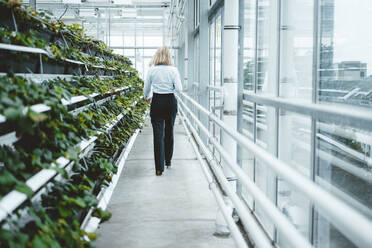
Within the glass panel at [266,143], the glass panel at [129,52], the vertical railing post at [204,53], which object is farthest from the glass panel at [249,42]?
the glass panel at [129,52]

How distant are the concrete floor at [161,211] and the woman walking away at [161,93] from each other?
1.55ft

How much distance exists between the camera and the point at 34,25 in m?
2.68

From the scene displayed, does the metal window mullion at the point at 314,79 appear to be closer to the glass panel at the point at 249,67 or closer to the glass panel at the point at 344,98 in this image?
the glass panel at the point at 344,98

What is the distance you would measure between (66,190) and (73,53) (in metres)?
1.52

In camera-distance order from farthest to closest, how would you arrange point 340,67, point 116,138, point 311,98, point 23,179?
point 116,138, point 311,98, point 340,67, point 23,179

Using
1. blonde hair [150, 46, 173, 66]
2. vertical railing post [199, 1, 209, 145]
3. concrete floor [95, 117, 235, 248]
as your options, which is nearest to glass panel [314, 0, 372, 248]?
concrete floor [95, 117, 235, 248]

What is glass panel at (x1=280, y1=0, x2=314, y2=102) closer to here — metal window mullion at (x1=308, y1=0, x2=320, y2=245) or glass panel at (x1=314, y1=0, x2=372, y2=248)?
metal window mullion at (x1=308, y1=0, x2=320, y2=245)

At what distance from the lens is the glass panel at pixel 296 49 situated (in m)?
2.59

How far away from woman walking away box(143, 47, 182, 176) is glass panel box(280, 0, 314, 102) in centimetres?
269

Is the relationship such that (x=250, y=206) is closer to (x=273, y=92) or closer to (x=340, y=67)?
(x=273, y=92)

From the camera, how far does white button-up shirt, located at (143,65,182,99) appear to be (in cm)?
565

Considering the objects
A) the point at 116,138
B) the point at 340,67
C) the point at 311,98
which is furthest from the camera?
the point at 116,138

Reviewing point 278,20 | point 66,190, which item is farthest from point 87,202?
point 278,20

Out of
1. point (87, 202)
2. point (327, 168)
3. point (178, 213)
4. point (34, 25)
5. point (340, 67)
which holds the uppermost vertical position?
point (34, 25)
